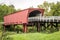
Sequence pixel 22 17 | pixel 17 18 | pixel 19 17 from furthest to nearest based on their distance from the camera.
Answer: pixel 17 18
pixel 19 17
pixel 22 17

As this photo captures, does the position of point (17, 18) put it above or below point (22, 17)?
below

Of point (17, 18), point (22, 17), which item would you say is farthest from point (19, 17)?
point (22, 17)

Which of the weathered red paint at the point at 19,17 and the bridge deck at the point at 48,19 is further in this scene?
the weathered red paint at the point at 19,17

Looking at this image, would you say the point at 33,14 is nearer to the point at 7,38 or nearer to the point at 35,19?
the point at 35,19

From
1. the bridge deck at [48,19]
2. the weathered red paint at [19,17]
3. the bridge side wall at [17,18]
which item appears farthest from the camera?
the bridge side wall at [17,18]

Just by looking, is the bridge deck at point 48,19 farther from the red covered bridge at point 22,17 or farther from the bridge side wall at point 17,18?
the bridge side wall at point 17,18

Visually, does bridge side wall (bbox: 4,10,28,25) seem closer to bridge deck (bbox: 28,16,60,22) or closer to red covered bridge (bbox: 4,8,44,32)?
red covered bridge (bbox: 4,8,44,32)

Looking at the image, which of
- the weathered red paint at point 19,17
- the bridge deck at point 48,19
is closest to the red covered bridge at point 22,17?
the weathered red paint at point 19,17

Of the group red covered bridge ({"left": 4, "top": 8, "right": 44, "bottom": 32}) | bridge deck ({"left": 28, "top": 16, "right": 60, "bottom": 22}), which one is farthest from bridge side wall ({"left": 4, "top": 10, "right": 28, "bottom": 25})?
bridge deck ({"left": 28, "top": 16, "right": 60, "bottom": 22})

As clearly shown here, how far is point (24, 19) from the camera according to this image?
40.3 metres

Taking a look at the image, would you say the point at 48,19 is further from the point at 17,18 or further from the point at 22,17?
the point at 17,18

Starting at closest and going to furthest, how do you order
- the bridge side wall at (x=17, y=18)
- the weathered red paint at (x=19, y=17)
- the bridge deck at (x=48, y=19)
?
the bridge deck at (x=48, y=19) < the weathered red paint at (x=19, y=17) < the bridge side wall at (x=17, y=18)

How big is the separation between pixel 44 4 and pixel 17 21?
92.4ft

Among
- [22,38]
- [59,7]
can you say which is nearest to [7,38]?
[22,38]
